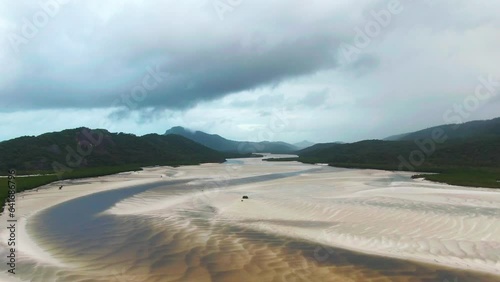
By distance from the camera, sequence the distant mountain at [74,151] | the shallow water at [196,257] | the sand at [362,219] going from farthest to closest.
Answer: the distant mountain at [74,151]
the sand at [362,219]
the shallow water at [196,257]

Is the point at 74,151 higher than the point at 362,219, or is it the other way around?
the point at 74,151

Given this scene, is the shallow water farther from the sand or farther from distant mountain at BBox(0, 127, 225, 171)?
distant mountain at BBox(0, 127, 225, 171)

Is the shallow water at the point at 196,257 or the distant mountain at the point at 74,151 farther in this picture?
the distant mountain at the point at 74,151

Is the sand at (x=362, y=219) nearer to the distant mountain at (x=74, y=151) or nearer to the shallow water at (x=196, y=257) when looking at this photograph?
the shallow water at (x=196, y=257)

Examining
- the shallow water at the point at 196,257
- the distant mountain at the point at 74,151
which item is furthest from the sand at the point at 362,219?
the distant mountain at the point at 74,151

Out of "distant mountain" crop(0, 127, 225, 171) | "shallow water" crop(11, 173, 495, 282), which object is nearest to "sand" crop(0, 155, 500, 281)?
"shallow water" crop(11, 173, 495, 282)

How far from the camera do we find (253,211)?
3192cm

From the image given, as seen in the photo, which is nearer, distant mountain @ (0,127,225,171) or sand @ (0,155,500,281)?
sand @ (0,155,500,281)

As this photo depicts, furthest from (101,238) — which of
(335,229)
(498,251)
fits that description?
(498,251)

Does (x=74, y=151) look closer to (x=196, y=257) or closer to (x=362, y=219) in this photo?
(x=362, y=219)

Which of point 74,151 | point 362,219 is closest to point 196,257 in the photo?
point 362,219

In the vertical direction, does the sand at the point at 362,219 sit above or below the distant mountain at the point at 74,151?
below

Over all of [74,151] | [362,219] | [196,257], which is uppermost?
[74,151]

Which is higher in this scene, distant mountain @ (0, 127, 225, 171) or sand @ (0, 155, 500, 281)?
distant mountain @ (0, 127, 225, 171)
